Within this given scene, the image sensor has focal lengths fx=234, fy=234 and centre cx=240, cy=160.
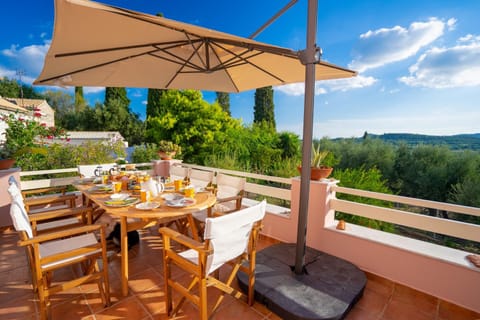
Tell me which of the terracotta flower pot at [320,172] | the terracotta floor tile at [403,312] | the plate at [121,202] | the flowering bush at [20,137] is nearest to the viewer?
the terracotta floor tile at [403,312]

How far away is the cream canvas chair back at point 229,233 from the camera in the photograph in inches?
59.5

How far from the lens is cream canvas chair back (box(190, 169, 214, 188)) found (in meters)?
3.40

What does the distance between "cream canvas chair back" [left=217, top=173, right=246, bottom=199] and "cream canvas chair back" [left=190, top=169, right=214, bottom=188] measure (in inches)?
7.3

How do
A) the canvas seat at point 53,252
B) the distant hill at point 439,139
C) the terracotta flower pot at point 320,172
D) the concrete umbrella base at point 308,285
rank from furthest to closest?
the distant hill at point 439,139
the terracotta flower pot at point 320,172
the concrete umbrella base at point 308,285
the canvas seat at point 53,252

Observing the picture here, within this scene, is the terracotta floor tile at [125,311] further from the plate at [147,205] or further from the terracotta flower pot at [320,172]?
the terracotta flower pot at [320,172]

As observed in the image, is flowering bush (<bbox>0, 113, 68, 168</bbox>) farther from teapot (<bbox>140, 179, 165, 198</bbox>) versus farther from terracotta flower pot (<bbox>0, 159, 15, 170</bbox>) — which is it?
teapot (<bbox>140, 179, 165, 198</bbox>)

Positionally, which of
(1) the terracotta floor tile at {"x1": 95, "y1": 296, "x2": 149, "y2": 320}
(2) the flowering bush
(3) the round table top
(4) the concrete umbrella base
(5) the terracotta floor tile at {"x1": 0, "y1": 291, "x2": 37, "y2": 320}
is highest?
(2) the flowering bush

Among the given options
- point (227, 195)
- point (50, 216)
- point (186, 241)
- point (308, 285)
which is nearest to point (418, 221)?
point (308, 285)

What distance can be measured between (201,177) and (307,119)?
1.94 metres

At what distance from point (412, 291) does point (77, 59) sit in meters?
4.05

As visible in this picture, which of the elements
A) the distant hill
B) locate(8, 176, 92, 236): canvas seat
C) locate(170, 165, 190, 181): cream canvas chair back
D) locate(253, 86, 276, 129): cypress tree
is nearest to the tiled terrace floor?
locate(8, 176, 92, 236): canvas seat

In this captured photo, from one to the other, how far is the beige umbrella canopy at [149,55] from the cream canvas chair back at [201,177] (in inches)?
53.8

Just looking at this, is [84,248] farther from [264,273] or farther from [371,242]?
[371,242]

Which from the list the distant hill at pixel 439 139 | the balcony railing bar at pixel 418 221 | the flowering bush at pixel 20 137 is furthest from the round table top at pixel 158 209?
the distant hill at pixel 439 139
